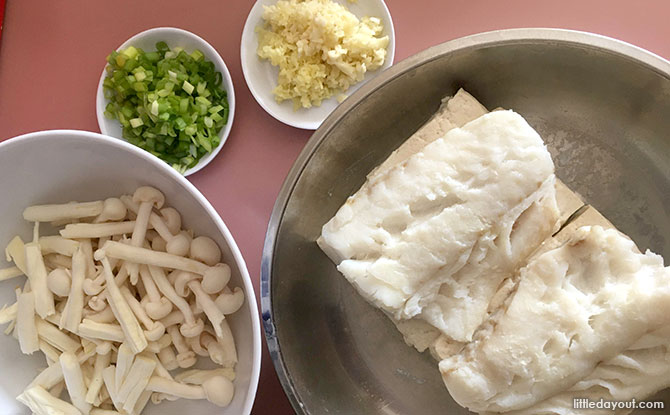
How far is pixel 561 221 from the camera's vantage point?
1163 millimetres

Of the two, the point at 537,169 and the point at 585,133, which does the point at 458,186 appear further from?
the point at 585,133

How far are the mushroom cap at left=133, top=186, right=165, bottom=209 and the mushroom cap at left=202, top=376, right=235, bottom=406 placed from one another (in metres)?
0.36

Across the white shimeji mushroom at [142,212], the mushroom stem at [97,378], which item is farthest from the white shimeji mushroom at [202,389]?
the white shimeji mushroom at [142,212]

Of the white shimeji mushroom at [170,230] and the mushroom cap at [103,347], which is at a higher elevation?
the white shimeji mushroom at [170,230]

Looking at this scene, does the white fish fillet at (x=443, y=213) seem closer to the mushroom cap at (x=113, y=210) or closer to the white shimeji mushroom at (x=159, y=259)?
the white shimeji mushroom at (x=159, y=259)

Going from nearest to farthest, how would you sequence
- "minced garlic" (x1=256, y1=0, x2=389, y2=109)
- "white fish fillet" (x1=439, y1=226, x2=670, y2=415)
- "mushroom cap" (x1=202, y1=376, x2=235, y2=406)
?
"white fish fillet" (x1=439, y1=226, x2=670, y2=415) → "mushroom cap" (x1=202, y1=376, x2=235, y2=406) → "minced garlic" (x1=256, y1=0, x2=389, y2=109)

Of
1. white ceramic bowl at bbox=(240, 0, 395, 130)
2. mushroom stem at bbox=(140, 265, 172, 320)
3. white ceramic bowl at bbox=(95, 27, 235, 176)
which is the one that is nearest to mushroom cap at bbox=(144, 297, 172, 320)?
mushroom stem at bbox=(140, 265, 172, 320)

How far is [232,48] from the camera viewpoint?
140 cm

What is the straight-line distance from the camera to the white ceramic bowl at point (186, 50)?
133 centimetres

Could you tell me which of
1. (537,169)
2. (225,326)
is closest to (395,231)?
(537,169)

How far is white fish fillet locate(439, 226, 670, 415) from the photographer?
100cm

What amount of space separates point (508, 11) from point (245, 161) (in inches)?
27.4

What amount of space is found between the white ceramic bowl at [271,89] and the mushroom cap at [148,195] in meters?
0.33

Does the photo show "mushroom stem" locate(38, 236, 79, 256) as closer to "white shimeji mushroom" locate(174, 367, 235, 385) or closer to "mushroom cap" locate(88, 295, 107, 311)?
"mushroom cap" locate(88, 295, 107, 311)
